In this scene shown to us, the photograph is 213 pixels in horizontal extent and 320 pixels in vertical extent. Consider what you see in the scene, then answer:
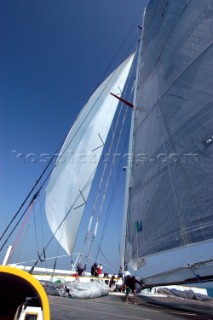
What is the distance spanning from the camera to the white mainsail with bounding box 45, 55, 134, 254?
9.89m

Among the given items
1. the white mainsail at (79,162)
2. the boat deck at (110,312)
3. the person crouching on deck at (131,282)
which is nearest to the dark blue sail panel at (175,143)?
the person crouching on deck at (131,282)

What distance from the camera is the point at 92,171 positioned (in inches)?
448

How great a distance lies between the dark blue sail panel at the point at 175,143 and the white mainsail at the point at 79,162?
2.94 meters

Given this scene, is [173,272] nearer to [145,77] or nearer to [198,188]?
[198,188]

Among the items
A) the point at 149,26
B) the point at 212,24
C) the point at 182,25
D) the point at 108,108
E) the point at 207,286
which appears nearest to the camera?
the point at 207,286

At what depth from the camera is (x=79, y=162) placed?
1121 cm

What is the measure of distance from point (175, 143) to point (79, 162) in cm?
550

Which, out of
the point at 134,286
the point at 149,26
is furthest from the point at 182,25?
the point at 134,286

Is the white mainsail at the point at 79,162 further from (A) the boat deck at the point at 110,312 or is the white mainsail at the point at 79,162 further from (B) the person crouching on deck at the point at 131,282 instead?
(A) the boat deck at the point at 110,312

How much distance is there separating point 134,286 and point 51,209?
16.2 ft

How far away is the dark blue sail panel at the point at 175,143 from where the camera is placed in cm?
570

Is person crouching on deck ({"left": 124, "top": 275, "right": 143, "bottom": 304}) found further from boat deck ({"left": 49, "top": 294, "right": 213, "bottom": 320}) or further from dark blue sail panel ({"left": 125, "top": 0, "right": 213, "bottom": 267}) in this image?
boat deck ({"left": 49, "top": 294, "right": 213, "bottom": 320})

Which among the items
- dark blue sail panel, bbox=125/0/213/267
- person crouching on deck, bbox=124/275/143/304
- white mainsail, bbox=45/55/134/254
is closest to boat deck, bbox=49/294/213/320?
person crouching on deck, bbox=124/275/143/304

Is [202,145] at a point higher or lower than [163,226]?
higher
